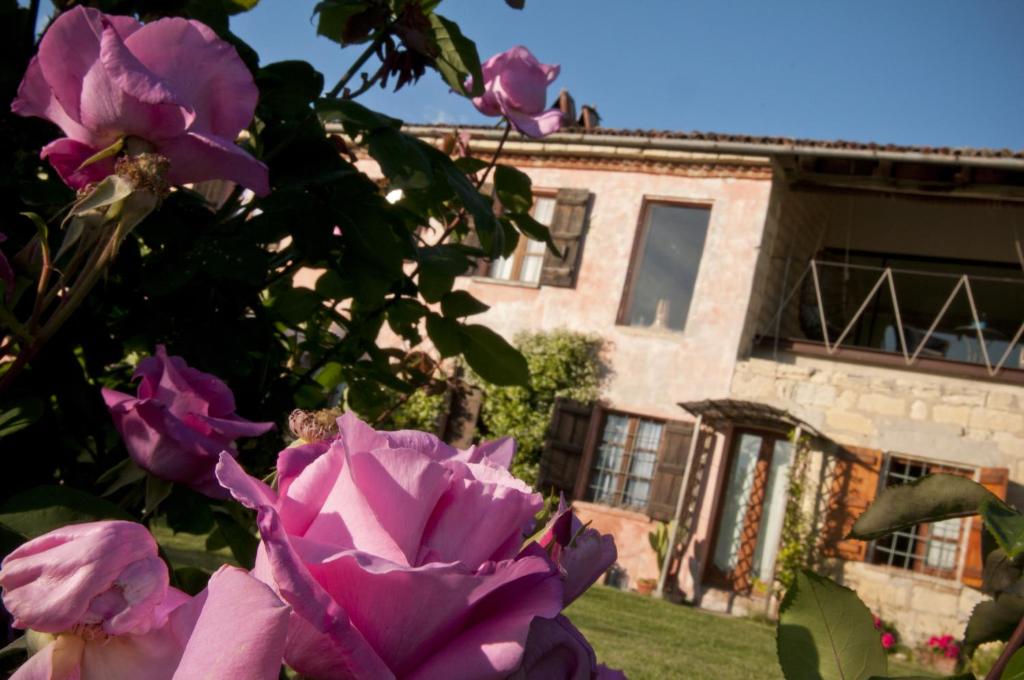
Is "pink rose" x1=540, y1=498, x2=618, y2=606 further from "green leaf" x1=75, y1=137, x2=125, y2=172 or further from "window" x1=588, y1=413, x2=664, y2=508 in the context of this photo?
"window" x1=588, y1=413, x2=664, y2=508

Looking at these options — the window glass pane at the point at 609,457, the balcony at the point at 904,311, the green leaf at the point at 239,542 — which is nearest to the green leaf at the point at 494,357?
the green leaf at the point at 239,542

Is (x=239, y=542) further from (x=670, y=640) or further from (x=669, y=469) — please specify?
(x=669, y=469)

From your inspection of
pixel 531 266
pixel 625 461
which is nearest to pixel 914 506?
pixel 625 461

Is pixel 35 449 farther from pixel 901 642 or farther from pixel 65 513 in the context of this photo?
pixel 901 642

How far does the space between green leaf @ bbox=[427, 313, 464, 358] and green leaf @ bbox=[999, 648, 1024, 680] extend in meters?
1.07

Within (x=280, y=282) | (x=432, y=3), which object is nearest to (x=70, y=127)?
(x=432, y=3)

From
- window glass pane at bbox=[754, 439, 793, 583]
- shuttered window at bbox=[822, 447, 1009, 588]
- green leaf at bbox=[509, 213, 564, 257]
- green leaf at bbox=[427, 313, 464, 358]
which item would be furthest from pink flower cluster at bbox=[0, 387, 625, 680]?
window glass pane at bbox=[754, 439, 793, 583]

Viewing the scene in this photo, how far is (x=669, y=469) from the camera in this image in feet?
36.5

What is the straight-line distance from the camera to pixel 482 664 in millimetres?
303

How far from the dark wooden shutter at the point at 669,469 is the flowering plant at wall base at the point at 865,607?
10.6 meters

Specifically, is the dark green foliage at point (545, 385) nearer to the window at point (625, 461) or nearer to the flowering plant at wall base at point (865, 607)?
the window at point (625, 461)

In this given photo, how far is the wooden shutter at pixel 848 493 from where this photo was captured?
1025cm

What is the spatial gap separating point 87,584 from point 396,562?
99mm

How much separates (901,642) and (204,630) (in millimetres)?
10656
